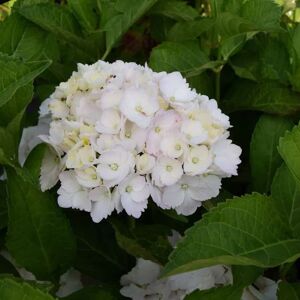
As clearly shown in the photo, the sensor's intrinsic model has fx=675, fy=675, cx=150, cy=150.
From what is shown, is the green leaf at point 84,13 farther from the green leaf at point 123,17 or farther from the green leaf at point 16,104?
the green leaf at point 16,104

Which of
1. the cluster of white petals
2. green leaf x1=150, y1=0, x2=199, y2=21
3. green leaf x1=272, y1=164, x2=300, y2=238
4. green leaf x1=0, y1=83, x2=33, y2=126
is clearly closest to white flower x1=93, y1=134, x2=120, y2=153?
the cluster of white petals

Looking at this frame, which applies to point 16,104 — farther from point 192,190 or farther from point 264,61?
point 264,61

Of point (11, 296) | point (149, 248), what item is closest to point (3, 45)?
point (149, 248)

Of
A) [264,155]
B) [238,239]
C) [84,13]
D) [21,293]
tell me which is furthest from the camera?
[84,13]

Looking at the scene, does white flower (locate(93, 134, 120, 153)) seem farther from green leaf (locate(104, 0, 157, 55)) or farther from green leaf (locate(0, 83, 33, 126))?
green leaf (locate(104, 0, 157, 55))

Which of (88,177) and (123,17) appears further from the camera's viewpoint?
(123,17)

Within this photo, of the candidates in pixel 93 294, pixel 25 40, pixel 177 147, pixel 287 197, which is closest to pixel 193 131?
pixel 177 147
